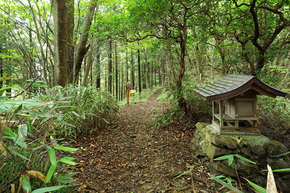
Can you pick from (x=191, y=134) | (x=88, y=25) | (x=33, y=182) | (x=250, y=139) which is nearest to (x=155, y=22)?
(x=88, y=25)

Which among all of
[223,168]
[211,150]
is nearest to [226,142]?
[211,150]

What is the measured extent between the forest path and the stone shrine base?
20.3 inches

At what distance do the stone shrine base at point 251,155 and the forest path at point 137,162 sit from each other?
20.3 inches

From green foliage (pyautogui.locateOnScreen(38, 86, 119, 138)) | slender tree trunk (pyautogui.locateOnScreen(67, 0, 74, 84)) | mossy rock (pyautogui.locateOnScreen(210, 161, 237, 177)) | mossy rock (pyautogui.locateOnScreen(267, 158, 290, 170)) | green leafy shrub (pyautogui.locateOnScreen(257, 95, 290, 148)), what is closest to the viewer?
mossy rock (pyautogui.locateOnScreen(210, 161, 237, 177))

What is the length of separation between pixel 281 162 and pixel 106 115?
518 centimetres

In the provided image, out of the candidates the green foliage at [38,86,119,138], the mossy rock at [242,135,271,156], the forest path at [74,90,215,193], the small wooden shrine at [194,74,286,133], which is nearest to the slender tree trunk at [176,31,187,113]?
the forest path at [74,90,215,193]

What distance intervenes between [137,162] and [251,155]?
2.78m

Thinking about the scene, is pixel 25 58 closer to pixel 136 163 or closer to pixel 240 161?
pixel 136 163

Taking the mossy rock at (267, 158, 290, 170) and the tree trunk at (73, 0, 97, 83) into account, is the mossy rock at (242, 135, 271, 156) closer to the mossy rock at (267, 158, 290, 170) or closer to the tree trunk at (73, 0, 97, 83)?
the mossy rock at (267, 158, 290, 170)

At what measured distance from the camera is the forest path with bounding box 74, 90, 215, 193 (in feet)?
9.51

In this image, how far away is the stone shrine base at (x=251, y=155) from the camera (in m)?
3.23

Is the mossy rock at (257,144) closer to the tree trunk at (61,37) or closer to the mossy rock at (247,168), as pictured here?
the mossy rock at (247,168)

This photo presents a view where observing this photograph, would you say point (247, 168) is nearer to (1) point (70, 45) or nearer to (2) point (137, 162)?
(2) point (137, 162)

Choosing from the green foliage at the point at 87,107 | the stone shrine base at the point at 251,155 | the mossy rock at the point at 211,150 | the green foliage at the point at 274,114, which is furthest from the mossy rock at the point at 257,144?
the green foliage at the point at 87,107
